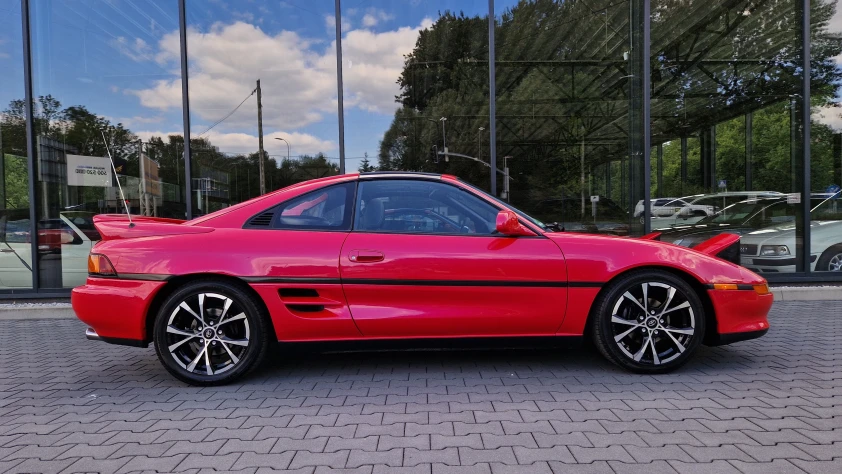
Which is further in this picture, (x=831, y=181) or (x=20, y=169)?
(x=831, y=181)

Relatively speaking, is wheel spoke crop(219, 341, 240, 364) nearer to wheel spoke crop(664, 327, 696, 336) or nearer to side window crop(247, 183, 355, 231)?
side window crop(247, 183, 355, 231)

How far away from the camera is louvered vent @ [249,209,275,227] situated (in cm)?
344

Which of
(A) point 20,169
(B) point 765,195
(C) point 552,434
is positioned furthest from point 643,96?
(A) point 20,169

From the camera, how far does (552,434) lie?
8.19 ft

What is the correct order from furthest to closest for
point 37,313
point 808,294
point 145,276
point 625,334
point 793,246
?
1. point 793,246
2. point 808,294
3. point 37,313
4. point 625,334
5. point 145,276

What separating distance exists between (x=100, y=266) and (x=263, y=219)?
3.72 ft

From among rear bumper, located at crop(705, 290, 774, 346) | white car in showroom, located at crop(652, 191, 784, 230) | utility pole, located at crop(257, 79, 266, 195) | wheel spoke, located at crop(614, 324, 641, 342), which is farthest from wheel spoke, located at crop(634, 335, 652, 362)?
utility pole, located at crop(257, 79, 266, 195)

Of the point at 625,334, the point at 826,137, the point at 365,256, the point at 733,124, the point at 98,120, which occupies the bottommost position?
the point at 625,334

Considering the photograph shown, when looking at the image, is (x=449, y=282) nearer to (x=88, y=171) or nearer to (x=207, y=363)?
(x=207, y=363)

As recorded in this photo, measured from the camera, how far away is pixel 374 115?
27.9ft

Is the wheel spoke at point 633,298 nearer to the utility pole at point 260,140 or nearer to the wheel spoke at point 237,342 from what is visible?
the wheel spoke at point 237,342

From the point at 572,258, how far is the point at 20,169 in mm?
7712

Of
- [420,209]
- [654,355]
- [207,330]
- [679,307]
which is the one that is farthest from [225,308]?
[679,307]

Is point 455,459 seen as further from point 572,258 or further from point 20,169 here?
point 20,169
